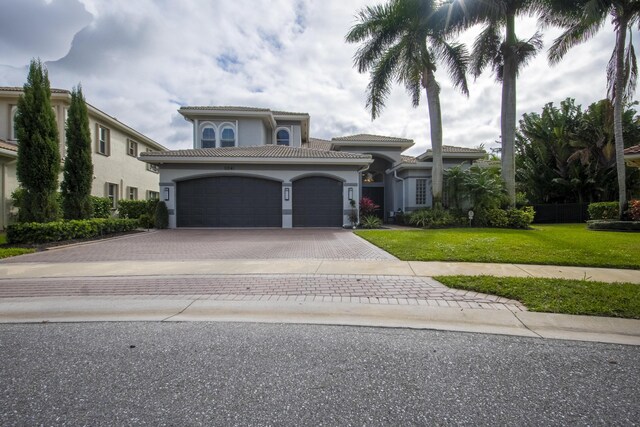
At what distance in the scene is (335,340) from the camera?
3.21 metres

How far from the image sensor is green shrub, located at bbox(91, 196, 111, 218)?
16094 mm

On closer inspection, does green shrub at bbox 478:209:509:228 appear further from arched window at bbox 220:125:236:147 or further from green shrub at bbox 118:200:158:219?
green shrub at bbox 118:200:158:219

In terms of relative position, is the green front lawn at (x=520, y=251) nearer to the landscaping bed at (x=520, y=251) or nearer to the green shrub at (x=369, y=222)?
the landscaping bed at (x=520, y=251)

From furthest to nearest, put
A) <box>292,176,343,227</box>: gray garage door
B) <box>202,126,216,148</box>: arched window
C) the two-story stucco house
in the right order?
<box>202,126,216,148</box>: arched window → <box>292,176,343,227</box>: gray garage door → the two-story stucco house

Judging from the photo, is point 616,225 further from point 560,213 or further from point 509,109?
point 560,213

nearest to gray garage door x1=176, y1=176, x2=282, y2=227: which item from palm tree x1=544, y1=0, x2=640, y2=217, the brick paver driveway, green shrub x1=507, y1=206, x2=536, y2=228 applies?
the brick paver driveway

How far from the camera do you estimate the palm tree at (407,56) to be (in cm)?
1540

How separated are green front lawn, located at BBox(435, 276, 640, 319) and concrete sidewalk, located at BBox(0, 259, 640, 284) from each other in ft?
1.84

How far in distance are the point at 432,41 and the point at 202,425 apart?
18.9 metres

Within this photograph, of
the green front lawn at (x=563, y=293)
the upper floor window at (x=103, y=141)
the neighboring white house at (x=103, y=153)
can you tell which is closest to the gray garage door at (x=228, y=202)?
the neighboring white house at (x=103, y=153)

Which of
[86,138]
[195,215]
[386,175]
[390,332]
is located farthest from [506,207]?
[86,138]

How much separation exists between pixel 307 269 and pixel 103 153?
17.7 m

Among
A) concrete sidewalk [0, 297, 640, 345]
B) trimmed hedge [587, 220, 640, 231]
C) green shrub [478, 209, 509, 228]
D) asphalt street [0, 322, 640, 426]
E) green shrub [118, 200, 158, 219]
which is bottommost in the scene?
asphalt street [0, 322, 640, 426]

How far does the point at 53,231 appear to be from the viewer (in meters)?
9.81
